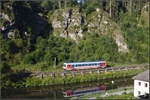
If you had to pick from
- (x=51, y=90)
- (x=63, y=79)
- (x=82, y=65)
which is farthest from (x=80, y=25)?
(x=51, y=90)

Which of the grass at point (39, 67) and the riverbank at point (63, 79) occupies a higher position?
the grass at point (39, 67)

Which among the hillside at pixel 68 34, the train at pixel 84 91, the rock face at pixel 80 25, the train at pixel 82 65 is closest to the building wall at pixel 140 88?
the train at pixel 84 91

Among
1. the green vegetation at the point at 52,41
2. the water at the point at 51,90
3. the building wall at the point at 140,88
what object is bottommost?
the water at the point at 51,90

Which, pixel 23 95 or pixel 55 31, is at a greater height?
pixel 55 31

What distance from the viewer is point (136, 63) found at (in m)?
50.6

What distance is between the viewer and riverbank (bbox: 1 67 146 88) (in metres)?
33.1

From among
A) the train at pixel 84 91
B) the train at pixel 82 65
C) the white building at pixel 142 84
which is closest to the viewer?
the white building at pixel 142 84

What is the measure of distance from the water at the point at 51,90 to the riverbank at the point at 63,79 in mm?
1224

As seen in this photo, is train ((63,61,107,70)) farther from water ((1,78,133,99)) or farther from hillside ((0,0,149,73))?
water ((1,78,133,99))

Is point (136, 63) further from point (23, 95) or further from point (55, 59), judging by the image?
point (23, 95)

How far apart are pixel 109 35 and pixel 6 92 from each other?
1581 inches

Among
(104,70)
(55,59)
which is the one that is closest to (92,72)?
(104,70)

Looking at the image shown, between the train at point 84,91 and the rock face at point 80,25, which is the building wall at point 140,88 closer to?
the train at point 84,91

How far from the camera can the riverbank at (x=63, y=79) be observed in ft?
109
